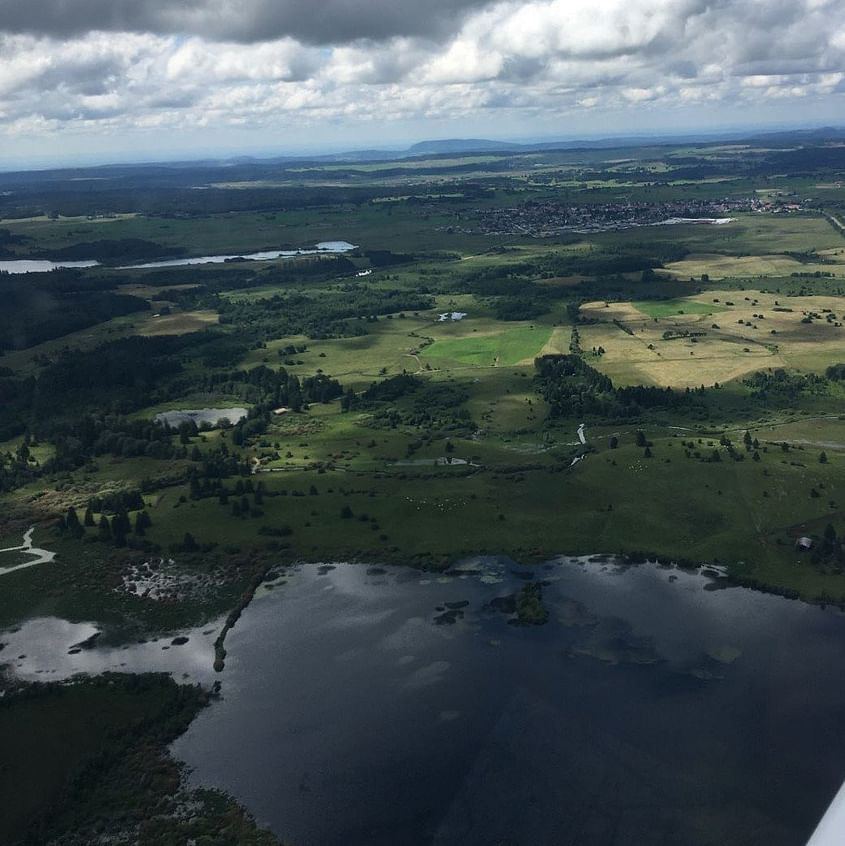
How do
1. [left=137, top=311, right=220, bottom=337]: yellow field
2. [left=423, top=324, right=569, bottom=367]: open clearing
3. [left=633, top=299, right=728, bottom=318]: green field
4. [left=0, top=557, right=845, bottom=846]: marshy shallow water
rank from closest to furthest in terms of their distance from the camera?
[left=0, top=557, right=845, bottom=846]: marshy shallow water < [left=423, top=324, right=569, bottom=367]: open clearing < [left=633, top=299, right=728, bottom=318]: green field < [left=137, top=311, right=220, bottom=337]: yellow field

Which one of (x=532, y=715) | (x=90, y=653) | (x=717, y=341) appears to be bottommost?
(x=532, y=715)

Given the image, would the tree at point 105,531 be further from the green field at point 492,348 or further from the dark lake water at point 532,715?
the green field at point 492,348

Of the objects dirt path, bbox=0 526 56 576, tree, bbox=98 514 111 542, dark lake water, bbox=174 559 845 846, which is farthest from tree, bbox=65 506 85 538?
dark lake water, bbox=174 559 845 846

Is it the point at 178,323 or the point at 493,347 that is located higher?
the point at 178,323

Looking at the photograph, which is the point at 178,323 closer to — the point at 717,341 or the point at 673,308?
the point at 673,308

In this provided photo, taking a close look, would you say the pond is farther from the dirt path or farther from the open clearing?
the open clearing

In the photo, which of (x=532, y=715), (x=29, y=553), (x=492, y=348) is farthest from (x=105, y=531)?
(x=492, y=348)

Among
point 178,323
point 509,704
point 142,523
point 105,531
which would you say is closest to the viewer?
point 509,704
